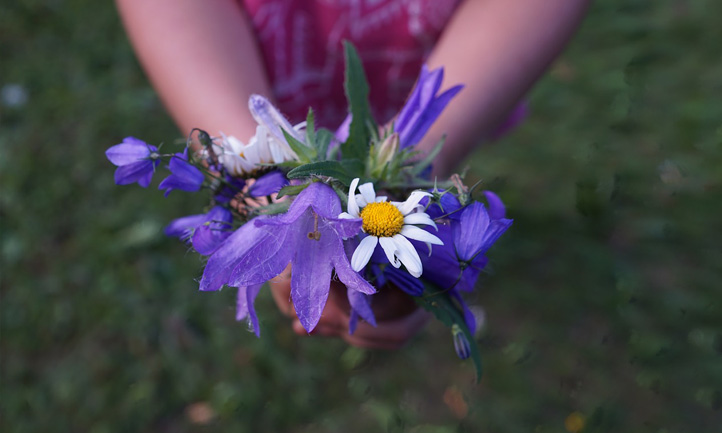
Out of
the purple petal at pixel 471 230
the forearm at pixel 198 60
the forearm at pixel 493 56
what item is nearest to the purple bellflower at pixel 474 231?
the purple petal at pixel 471 230

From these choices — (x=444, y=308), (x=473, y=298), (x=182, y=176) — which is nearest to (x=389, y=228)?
(x=444, y=308)

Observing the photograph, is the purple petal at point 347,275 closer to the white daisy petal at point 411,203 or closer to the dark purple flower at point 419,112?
the white daisy petal at point 411,203

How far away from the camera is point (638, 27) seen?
3689mm

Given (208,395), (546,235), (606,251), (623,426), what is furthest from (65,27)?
(623,426)

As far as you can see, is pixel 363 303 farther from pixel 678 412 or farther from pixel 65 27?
pixel 65 27

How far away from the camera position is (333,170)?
89 cm

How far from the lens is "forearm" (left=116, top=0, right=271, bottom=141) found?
57.2 inches

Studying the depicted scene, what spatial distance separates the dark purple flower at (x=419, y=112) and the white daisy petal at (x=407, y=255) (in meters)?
0.29

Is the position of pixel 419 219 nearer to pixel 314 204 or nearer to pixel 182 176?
pixel 314 204

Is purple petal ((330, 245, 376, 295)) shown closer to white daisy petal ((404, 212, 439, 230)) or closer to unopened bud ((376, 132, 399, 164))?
white daisy petal ((404, 212, 439, 230))

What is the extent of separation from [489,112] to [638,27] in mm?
2744

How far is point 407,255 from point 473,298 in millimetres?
1514

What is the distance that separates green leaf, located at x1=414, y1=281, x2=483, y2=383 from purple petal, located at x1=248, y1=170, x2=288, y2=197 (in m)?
0.30

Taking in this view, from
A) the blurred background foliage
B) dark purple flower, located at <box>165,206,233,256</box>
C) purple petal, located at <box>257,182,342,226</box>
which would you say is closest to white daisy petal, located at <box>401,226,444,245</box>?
purple petal, located at <box>257,182,342,226</box>
